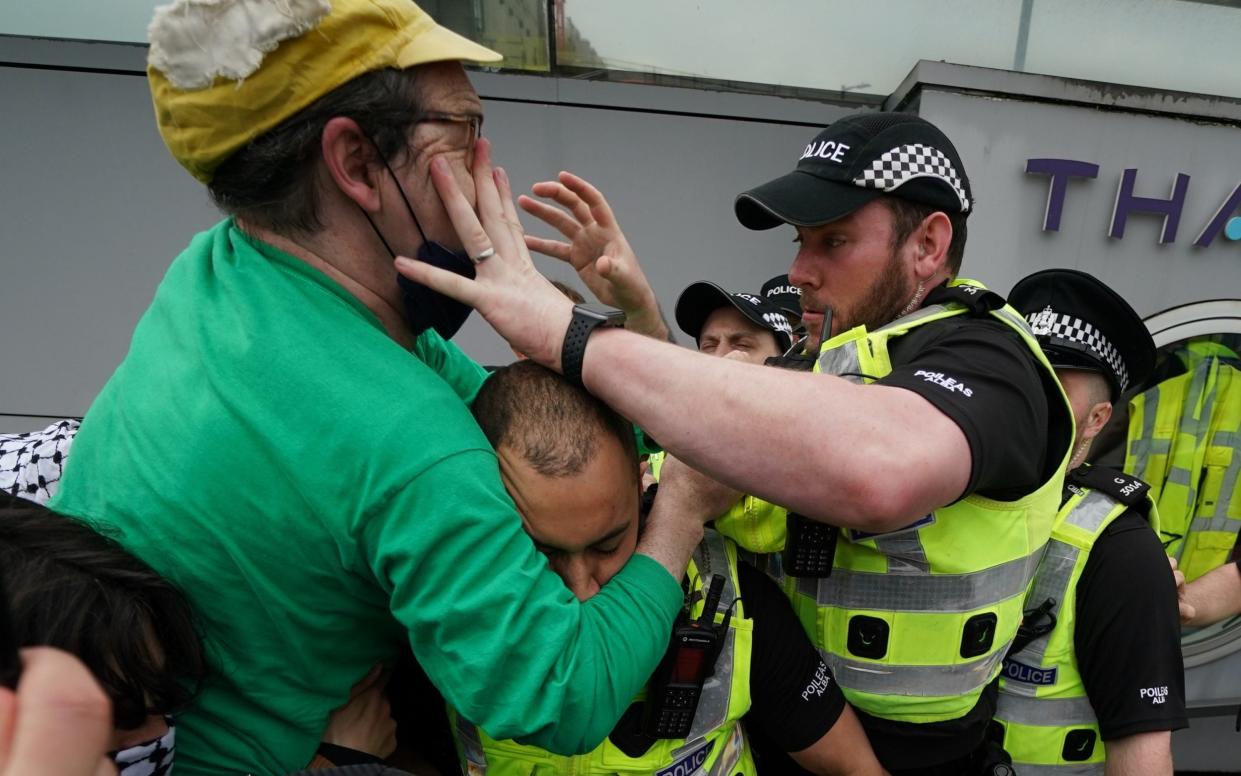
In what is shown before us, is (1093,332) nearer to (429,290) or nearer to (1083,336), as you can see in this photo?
(1083,336)

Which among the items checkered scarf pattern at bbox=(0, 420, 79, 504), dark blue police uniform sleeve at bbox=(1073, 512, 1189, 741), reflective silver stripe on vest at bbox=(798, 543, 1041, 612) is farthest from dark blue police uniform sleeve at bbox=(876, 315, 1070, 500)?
checkered scarf pattern at bbox=(0, 420, 79, 504)

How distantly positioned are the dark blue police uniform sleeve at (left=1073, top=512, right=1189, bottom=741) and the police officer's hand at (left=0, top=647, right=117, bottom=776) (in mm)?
2096

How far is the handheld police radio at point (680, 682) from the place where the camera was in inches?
49.0

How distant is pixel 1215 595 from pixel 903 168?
2045 mm

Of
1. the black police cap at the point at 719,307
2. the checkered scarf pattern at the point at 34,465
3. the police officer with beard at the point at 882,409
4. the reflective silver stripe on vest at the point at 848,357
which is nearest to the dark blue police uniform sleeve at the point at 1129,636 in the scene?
the police officer with beard at the point at 882,409

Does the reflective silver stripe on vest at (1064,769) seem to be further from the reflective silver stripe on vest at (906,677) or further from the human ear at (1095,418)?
the human ear at (1095,418)

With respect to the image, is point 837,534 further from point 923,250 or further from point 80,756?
point 80,756

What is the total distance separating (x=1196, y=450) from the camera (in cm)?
368

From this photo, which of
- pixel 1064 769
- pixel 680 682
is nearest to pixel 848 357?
pixel 680 682

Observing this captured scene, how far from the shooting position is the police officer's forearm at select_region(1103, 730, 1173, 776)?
5.71ft

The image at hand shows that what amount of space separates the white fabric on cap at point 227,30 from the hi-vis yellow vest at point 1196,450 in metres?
4.31

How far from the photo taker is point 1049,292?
7.29 ft

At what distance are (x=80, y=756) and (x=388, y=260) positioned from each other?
0.73m

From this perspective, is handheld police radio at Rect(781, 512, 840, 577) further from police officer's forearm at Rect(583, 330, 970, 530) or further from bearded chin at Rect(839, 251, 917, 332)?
bearded chin at Rect(839, 251, 917, 332)
